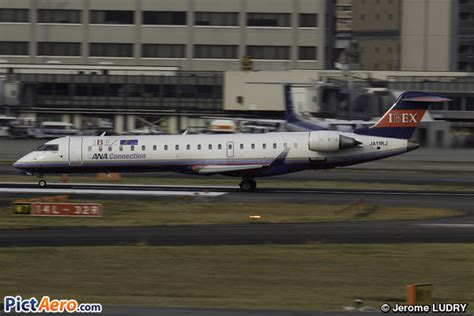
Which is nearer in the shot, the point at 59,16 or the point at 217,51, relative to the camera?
the point at 217,51

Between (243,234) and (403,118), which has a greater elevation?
(403,118)

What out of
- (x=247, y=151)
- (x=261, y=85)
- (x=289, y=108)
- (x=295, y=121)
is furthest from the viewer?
(x=261, y=85)

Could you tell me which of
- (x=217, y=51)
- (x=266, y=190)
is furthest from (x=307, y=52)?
(x=266, y=190)

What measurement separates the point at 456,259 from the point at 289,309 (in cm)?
874

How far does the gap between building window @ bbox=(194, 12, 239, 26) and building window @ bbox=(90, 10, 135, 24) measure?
7694 mm

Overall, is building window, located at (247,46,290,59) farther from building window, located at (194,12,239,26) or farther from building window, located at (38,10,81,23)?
building window, located at (38,10,81,23)

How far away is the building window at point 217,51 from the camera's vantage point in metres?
105

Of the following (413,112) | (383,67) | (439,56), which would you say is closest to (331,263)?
(413,112)

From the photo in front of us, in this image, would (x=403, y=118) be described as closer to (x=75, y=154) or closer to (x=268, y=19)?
(x=75, y=154)

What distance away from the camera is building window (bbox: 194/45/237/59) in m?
105

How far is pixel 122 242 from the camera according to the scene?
27.6 metres

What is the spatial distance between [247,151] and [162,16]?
62897mm

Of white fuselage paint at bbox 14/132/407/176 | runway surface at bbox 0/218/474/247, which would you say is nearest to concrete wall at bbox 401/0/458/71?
white fuselage paint at bbox 14/132/407/176

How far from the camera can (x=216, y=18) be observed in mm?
104438
